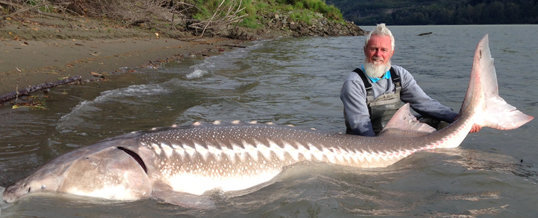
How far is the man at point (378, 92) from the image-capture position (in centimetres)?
397

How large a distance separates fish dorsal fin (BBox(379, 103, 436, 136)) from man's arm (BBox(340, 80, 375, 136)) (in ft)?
0.63

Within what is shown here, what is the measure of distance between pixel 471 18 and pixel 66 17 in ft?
403

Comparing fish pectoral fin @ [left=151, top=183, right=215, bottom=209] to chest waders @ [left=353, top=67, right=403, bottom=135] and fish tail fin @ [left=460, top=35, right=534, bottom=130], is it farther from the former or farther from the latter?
fish tail fin @ [left=460, top=35, right=534, bottom=130]

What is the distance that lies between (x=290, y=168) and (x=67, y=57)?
622 centimetres

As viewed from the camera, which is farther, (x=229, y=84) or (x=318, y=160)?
(x=229, y=84)

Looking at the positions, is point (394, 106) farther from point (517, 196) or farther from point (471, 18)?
point (471, 18)

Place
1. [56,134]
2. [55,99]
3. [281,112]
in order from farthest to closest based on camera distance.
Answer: [281,112] < [55,99] < [56,134]

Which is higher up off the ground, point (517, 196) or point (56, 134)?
point (517, 196)

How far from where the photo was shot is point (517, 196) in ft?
9.80

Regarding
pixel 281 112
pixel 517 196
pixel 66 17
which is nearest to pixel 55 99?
pixel 281 112

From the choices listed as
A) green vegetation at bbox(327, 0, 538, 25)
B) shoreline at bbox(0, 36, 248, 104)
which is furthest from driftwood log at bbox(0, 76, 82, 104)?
green vegetation at bbox(327, 0, 538, 25)

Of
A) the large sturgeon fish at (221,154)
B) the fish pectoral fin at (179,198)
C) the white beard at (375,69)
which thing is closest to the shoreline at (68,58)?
the large sturgeon fish at (221,154)

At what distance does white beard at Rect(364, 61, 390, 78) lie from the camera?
13.5ft

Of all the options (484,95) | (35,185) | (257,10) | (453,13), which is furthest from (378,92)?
(453,13)
